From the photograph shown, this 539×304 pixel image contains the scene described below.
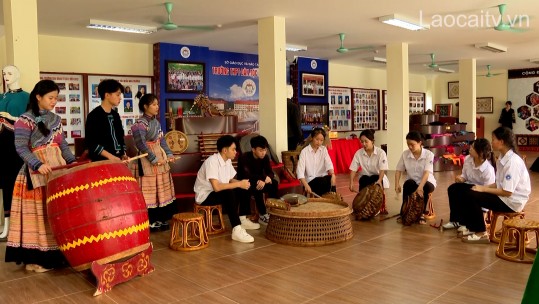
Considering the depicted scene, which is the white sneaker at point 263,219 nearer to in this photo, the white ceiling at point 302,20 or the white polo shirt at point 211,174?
the white polo shirt at point 211,174

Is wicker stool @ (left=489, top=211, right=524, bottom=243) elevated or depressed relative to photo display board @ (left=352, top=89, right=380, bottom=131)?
depressed

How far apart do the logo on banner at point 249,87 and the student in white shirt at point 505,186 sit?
6.60m

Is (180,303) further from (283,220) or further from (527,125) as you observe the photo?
(527,125)

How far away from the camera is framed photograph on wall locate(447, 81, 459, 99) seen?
1624cm

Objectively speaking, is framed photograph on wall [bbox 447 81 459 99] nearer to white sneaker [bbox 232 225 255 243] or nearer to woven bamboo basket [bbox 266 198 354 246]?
woven bamboo basket [bbox 266 198 354 246]

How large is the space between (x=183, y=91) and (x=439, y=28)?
188 inches

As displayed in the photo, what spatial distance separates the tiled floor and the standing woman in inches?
27.0

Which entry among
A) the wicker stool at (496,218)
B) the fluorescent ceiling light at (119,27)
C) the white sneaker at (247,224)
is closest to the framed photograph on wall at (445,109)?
the fluorescent ceiling light at (119,27)

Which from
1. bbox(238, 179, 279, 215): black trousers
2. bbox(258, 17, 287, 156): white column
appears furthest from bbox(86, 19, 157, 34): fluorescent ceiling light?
bbox(238, 179, 279, 215): black trousers

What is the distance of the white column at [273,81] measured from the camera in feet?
22.7

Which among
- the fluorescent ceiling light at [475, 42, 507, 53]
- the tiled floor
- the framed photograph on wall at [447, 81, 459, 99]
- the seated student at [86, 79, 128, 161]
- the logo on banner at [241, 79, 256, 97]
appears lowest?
the tiled floor

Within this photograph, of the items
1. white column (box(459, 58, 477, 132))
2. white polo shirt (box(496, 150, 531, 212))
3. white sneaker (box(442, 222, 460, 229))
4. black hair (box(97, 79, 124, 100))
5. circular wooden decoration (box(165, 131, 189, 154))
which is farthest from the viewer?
white column (box(459, 58, 477, 132))

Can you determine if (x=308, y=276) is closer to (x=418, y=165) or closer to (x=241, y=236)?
(x=241, y=236)

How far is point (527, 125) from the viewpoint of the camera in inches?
599
